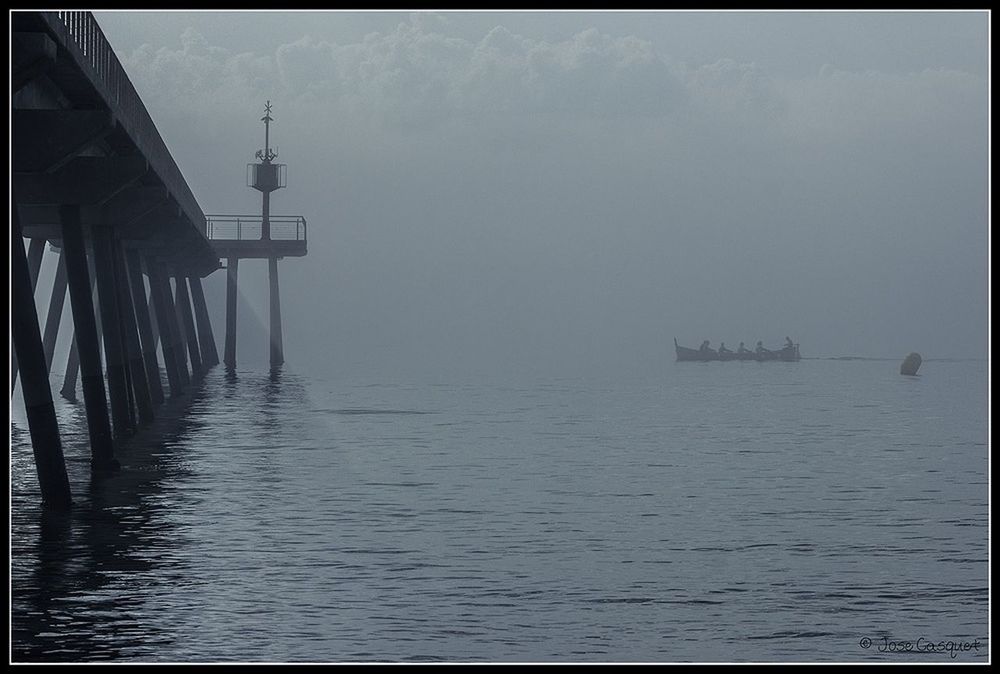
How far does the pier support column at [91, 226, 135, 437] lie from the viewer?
34.0 meters

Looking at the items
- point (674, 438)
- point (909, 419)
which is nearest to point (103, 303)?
point (674, 438)

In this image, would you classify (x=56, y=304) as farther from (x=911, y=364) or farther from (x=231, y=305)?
(x=911, y=364)

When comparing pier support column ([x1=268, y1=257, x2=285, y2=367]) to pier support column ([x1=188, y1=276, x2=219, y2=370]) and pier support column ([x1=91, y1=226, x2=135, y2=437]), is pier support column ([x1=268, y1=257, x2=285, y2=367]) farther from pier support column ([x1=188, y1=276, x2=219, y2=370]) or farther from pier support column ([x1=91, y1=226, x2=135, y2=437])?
pier support column ([x1=91, y1=226, x2=135, y2=437])

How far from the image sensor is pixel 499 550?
18.9 meters

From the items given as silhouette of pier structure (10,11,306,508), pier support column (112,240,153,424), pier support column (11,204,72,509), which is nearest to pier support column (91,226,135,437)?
silhouette of pier structure (10,11,306,508)

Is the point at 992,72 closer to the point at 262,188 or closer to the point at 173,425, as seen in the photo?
the point at 173,425

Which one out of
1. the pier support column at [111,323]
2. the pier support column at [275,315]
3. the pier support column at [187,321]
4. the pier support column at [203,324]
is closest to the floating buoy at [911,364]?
the pier support column at [275,315]

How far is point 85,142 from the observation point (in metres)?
23.9

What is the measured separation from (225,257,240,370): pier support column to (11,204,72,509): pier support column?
62.7 metres

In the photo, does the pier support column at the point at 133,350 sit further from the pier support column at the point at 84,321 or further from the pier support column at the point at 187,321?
the pier support column at the point at 187,321

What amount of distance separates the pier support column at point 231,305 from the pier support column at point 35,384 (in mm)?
62747

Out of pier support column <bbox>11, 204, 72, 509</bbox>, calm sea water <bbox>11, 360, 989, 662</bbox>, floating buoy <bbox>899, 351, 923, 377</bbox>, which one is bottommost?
floating buoy <bbox>899, 351, 923, 377</bbox>

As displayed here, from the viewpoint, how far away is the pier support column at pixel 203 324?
85.4 metres

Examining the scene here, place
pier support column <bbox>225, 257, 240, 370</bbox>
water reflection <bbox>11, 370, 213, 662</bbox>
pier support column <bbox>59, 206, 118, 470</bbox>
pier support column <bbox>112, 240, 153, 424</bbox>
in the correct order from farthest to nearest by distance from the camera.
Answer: pier support column <bbox>225, 257, 240, 370</bbox> < pier support column <bbox>112, 240, 153, 424</bbox> < pier support column <bbox>59, 206, 118, 470</bbox> < water reflection <bbox>11, 370, 213, 662</bbox>
